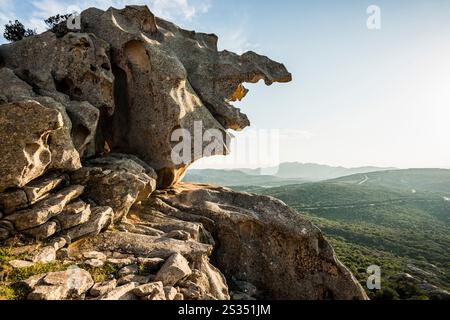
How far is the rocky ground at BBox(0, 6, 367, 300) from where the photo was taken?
45.3 feet

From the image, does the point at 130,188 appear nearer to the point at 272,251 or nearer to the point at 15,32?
the point at 272,251

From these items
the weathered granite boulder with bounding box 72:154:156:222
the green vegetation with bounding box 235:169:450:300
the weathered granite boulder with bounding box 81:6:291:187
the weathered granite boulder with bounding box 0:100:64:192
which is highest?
the weathered granite boulder with bounding box 81:6:291:187

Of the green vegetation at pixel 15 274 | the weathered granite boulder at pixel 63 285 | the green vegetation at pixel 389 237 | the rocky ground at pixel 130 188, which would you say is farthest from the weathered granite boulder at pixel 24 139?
the green vegetation at pixel 389 237

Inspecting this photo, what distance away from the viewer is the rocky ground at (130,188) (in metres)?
13.8

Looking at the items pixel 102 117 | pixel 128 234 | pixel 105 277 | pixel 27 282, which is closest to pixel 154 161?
pixel 102 117

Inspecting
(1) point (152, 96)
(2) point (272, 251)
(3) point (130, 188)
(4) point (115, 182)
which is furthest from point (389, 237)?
(4) point (115, 182)

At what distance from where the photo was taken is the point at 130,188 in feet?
65.0

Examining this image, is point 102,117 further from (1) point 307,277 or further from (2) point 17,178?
(1) point 307,277

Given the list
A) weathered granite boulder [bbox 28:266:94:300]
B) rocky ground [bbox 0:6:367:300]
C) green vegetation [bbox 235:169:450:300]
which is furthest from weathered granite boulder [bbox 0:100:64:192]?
green vegetation [bbox 235:169:450:300]

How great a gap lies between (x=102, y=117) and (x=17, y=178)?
36.3ft

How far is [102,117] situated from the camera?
82.6ft

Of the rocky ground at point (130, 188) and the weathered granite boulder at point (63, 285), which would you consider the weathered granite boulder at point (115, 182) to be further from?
the weathered granite boulder at point (63, 285)

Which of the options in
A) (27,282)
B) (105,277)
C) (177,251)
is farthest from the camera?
(177,251)

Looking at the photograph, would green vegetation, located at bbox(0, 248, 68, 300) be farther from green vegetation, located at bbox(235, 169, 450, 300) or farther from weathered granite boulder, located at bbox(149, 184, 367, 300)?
green vegetation, located at bbox(235, 169, 450, 300)
